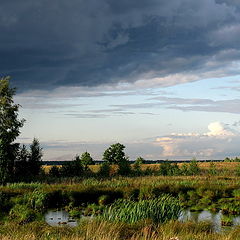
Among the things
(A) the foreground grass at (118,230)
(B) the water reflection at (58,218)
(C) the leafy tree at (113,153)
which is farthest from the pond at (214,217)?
(C) the leafy tree at (113,153)

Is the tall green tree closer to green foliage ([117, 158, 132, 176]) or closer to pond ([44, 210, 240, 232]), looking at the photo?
green foliage ([117, 158, 132, 176])

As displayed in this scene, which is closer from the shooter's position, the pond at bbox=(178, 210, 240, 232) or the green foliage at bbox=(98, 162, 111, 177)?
the pond at bbox=(178, 210, 240, 232)

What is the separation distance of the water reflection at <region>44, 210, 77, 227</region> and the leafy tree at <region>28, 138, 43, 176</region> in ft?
64.0

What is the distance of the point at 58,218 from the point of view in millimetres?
20328

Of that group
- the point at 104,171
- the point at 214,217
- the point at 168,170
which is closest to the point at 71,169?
the point at 104,171

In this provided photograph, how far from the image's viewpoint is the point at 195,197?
1099 inches

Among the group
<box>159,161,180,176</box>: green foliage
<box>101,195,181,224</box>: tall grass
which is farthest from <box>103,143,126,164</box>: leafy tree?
<box>101,195,181,224</box>: tall grass

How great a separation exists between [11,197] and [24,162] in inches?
703

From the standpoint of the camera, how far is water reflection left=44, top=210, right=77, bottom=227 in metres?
18.9

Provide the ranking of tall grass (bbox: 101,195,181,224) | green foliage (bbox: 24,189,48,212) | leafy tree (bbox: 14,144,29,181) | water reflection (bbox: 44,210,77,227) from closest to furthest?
tall grass (bbox: 101,195,181,224)
water reflection (bbox: 44,210,77,227)
green foliage (bbox: 24,189,48,212)
leafy tree (bbox: 14,144,29,181)

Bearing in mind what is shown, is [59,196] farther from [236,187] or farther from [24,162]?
[24,162]

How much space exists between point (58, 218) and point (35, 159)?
22.4 meters

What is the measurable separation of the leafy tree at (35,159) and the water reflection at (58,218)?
64.0 ft

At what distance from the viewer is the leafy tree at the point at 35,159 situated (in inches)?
1638
